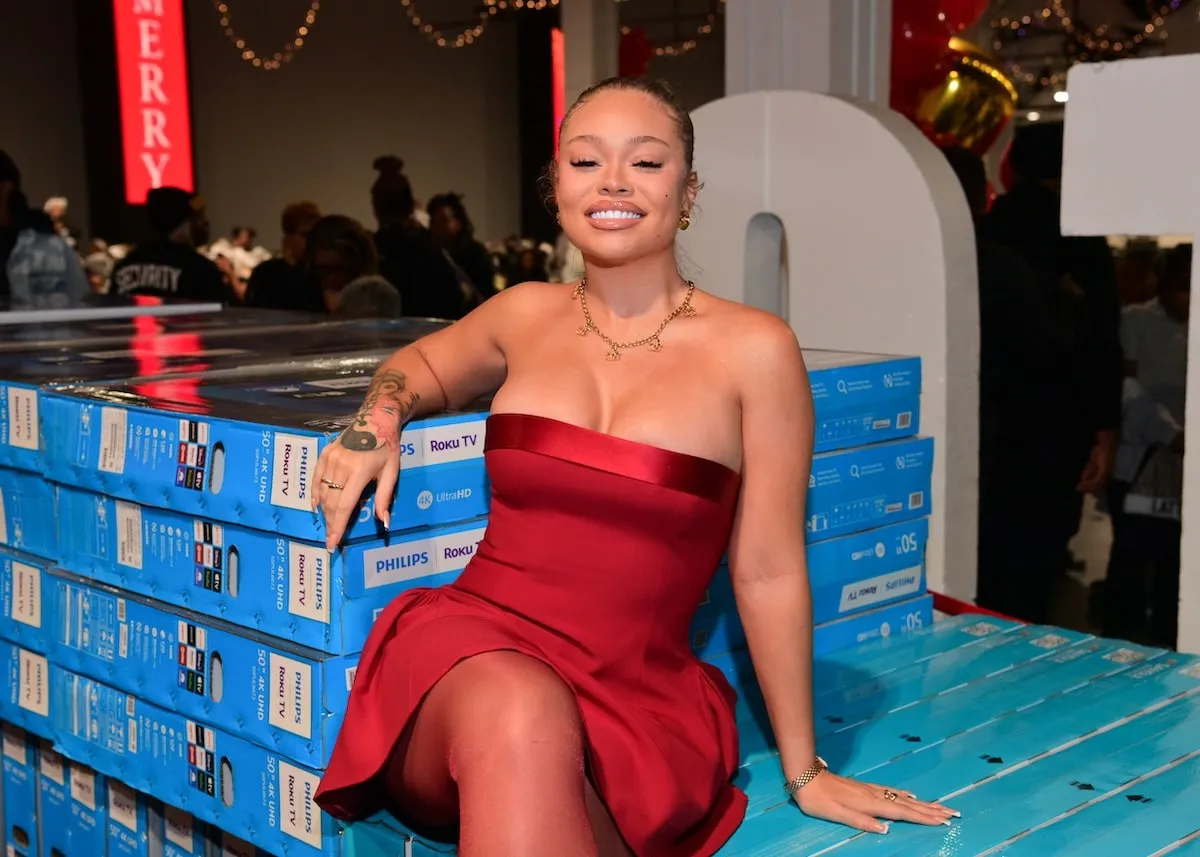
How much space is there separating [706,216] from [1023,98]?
2.85 meters

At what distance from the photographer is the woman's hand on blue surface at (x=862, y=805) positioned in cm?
190

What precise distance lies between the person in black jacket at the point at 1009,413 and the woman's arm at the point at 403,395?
1.88 meters

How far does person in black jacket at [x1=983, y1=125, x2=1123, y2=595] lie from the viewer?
384 cm

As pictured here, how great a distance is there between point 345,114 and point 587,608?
8.06 m

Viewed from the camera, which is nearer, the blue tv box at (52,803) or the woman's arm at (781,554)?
the woman's arm at (781,554)

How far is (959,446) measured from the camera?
326 centimetres

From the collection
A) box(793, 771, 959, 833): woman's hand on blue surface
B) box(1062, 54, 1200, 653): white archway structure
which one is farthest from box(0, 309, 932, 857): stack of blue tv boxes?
box(1062, 54, 1200, 653): white archway structure

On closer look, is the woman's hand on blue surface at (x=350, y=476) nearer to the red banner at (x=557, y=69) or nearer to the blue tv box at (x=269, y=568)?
the blue tv box at (x=269, y=568)

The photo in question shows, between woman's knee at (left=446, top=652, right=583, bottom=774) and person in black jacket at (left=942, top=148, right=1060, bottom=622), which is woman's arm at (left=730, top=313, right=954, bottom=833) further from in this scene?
person in black jacket at (left=942, top=148, right=1060, bottom=622)

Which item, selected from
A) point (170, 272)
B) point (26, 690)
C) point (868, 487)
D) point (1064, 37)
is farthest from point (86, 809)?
point (1064, 37)

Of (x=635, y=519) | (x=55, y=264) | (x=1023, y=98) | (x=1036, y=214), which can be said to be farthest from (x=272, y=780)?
(x=1023, y=98)

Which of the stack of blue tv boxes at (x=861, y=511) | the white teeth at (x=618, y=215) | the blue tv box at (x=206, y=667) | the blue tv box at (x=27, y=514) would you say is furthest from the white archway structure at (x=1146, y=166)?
the blue tv box at (x=27, y=514)

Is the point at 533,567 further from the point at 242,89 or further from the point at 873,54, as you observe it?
the point at 242,89

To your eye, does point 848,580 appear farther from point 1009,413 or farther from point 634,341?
point 1009,413
